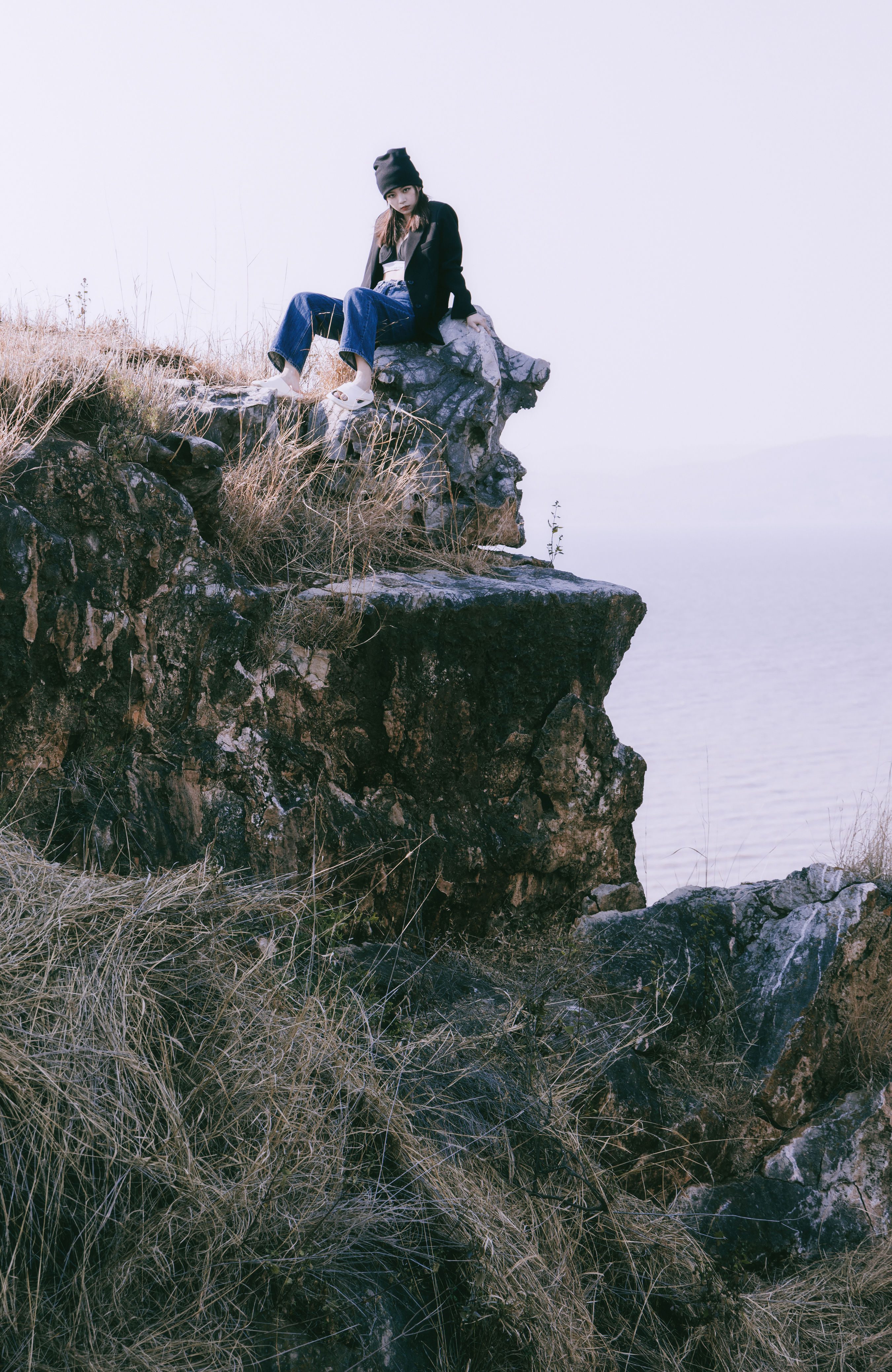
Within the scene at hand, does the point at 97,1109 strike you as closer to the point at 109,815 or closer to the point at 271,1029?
the point at 271,1029

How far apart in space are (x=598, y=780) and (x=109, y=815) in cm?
216

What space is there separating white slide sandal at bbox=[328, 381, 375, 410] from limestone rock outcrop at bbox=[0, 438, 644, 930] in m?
1.09

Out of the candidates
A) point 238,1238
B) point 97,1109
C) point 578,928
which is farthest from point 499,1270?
point 578,928

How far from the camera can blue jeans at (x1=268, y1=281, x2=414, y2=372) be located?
5.11 m

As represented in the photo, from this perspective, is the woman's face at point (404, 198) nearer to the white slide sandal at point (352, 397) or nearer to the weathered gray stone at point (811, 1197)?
the white slide sandal at point (352, 397)

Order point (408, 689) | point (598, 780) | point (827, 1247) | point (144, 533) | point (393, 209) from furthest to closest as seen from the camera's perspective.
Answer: point (393, 209), point (598, 780), point (408, 689), point (144, 533), point (827, 1247)

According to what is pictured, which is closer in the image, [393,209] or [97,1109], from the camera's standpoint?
[97,1109]

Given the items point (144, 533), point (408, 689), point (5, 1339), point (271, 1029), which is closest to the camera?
point (5, 1339)

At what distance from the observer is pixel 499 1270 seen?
2611 millimetres

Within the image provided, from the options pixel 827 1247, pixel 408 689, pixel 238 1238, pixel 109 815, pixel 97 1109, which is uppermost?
pixel 408 689

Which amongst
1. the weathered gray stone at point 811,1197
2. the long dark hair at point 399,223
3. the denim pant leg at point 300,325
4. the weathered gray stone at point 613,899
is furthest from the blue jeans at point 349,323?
the weathered gray stone at point 811,1197

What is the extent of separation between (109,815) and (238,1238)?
67.1 inches

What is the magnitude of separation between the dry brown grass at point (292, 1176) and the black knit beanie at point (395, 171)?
3.77 meters

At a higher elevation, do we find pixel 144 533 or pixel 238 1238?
pixel 144 533
